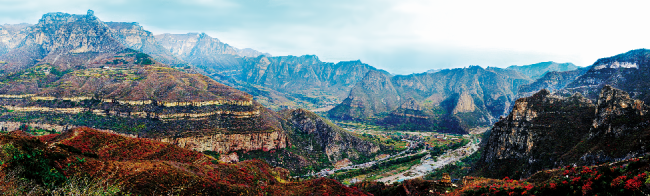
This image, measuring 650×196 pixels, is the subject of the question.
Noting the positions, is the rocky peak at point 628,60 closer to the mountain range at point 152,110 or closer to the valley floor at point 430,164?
the valley floor at point 430,164

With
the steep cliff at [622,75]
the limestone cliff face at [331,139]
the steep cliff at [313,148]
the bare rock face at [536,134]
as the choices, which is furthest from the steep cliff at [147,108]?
the steep cliff at [622,75]

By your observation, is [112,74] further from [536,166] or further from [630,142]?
[630,142]

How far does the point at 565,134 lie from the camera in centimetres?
8294

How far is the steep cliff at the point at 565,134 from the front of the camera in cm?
5997

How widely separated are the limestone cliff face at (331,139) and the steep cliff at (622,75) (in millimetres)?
139959

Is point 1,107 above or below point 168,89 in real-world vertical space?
below

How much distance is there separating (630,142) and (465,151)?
140040mm

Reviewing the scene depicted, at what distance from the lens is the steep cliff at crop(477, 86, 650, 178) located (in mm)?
59969

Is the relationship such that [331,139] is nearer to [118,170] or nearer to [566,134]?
[566,134]

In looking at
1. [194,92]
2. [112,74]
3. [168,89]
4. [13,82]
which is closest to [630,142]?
[194,92]

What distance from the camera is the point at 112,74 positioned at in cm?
16350

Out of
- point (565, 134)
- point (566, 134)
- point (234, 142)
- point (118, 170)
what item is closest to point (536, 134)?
point (565, 134)

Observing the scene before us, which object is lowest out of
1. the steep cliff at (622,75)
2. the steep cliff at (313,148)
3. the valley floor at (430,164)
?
the valley floor at (430,164)

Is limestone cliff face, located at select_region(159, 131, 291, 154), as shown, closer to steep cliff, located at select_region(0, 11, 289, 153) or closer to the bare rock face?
steep cliff, located at select_region(0, 11, 289, 153)
